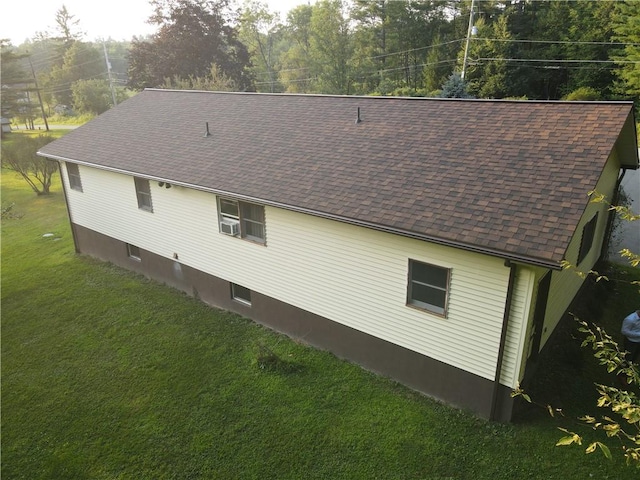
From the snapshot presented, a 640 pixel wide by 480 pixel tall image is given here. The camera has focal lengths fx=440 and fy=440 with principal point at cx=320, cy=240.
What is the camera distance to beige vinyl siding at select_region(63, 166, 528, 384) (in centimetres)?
762

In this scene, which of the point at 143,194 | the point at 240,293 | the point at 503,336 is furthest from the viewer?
the point at 143,194

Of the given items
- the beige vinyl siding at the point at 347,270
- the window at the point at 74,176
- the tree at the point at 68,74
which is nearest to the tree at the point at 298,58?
the tree at the point at 68,74

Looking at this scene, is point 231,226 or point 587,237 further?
point 231,226

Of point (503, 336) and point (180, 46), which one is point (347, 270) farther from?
point (180, 46)

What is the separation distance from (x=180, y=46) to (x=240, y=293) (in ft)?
127

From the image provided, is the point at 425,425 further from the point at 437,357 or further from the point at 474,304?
the point at 474,304

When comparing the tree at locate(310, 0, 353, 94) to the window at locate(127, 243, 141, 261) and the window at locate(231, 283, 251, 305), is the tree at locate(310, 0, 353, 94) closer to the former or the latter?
the window at locate(127, 243, 141, 261)

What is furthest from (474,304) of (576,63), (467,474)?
(576,63)

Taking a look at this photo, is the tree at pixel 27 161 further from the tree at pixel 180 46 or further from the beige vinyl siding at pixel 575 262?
the beige vinyl siding at pixel 575 262

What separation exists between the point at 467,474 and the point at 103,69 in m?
84.7

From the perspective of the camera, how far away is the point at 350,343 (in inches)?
386

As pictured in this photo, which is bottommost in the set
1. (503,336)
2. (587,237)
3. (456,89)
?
(503,336)

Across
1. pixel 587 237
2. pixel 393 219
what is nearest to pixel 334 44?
pixel 587 237

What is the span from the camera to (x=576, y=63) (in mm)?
39812
